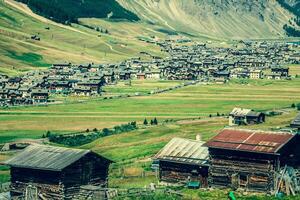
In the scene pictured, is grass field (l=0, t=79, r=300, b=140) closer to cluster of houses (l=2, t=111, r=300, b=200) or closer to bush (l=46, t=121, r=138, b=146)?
bush (l=46, t=121, r=138, b=146)

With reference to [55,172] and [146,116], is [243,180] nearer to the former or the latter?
[55,172]

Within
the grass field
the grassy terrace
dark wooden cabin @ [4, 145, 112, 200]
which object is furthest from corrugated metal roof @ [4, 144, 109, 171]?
the grass field

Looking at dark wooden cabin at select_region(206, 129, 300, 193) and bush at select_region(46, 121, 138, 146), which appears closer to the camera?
dark wooden cabin at select_region(206, 129, 300, 193)

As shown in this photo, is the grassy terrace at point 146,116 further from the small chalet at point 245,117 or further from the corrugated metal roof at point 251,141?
the corrugated metal roof at point 251,141

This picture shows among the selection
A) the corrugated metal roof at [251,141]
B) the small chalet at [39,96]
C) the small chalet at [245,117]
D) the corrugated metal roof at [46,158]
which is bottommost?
the corrugated metal roof at [46,158]

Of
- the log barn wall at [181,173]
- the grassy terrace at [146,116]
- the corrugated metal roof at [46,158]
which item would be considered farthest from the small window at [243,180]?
the corrugated metal roof at [46,158]

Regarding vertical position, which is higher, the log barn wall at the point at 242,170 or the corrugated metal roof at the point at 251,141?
the corrugated metal roof at the point at 251,141

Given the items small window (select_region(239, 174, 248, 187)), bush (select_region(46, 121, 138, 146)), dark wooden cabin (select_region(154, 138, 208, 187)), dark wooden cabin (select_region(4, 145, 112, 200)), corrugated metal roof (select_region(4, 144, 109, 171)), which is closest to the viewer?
corrugated metal roof (select_region(4, 144, 109, 171))

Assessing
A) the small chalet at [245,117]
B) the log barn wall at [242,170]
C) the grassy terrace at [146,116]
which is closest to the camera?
the log barn wall at [242,170]
